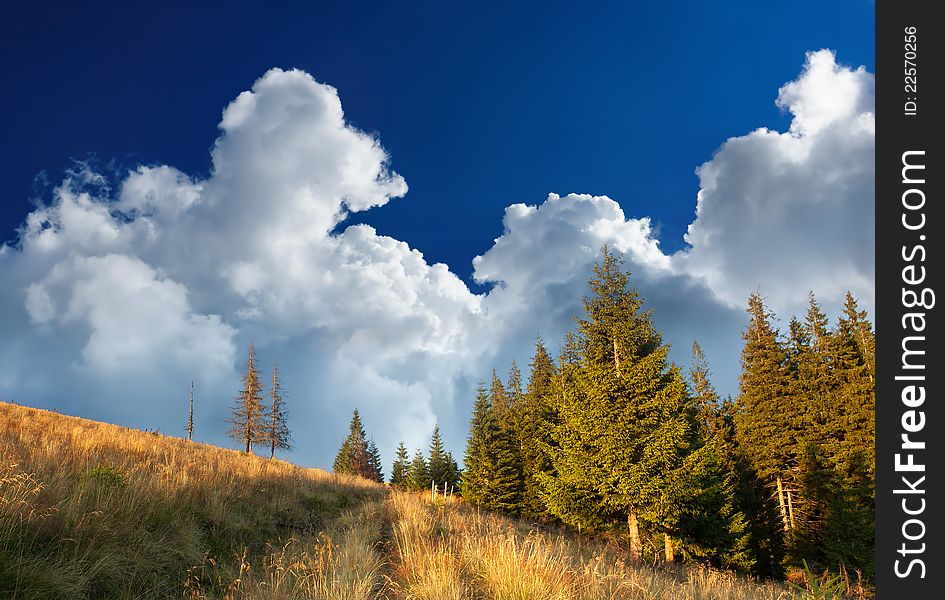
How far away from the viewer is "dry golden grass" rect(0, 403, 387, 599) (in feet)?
14.4

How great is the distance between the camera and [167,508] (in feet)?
21.6

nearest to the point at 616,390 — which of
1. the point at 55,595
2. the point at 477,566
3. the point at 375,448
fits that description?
the point at 477,566

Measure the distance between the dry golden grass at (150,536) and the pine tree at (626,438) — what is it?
366 inches

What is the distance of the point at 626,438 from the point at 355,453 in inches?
2064

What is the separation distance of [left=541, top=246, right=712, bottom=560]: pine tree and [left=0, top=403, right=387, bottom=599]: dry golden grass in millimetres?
9305

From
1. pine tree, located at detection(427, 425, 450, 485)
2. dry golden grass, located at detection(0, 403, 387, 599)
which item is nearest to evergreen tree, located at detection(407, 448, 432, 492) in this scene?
pine tree, located at detection(427, 425, 450, 485)

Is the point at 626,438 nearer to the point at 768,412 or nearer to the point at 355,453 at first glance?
the point at 768,412

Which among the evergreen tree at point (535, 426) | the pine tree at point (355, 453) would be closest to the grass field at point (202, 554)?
the evergreen tree at point (535, 426)

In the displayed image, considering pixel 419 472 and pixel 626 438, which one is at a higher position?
pixel 626 438

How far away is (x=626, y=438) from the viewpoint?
15.7 m

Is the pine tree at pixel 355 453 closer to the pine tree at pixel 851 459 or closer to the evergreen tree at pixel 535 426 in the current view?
the evergreen tree at pixel 535 426

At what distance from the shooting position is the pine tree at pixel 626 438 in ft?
49.7

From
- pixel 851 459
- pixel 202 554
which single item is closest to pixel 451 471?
pixel 851 459
